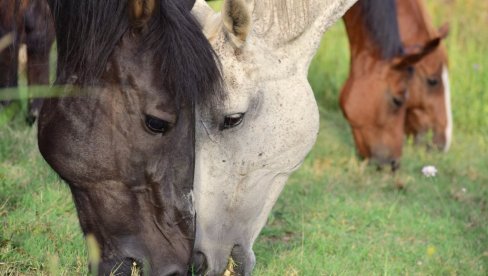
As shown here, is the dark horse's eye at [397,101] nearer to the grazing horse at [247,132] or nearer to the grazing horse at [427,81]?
the grazing horse at [427,81]

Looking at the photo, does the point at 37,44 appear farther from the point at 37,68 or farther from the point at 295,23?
the point at 295,23

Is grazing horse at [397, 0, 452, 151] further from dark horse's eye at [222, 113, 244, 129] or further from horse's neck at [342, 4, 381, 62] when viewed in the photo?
dark horse's eye at [222, 113, 244, 129]

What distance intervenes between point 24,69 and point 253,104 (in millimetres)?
1506

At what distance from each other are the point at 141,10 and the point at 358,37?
3.89m

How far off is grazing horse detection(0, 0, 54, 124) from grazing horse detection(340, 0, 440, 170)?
2.44 metres

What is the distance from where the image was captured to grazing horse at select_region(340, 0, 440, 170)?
6789 millimetres

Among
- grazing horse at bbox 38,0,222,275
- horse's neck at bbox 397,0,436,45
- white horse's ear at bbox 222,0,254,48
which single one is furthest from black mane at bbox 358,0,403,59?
grazing horse at bbox 38,0,222,275

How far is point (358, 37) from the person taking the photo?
6945 millimetres

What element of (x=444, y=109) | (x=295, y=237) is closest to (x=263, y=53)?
(x=295, y=237)

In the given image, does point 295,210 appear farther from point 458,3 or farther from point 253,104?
point 458,3

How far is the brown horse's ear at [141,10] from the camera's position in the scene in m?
3.25

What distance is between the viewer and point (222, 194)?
13.0 ft

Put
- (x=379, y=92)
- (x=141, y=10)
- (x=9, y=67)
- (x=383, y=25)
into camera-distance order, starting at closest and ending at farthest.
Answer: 1. (x=141, y=10)
2. (x=9, y=67)
3. (x=383, y=25)
4. (x=379, y=92)

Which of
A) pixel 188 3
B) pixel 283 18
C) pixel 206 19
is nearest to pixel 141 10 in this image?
pixel 188 3
